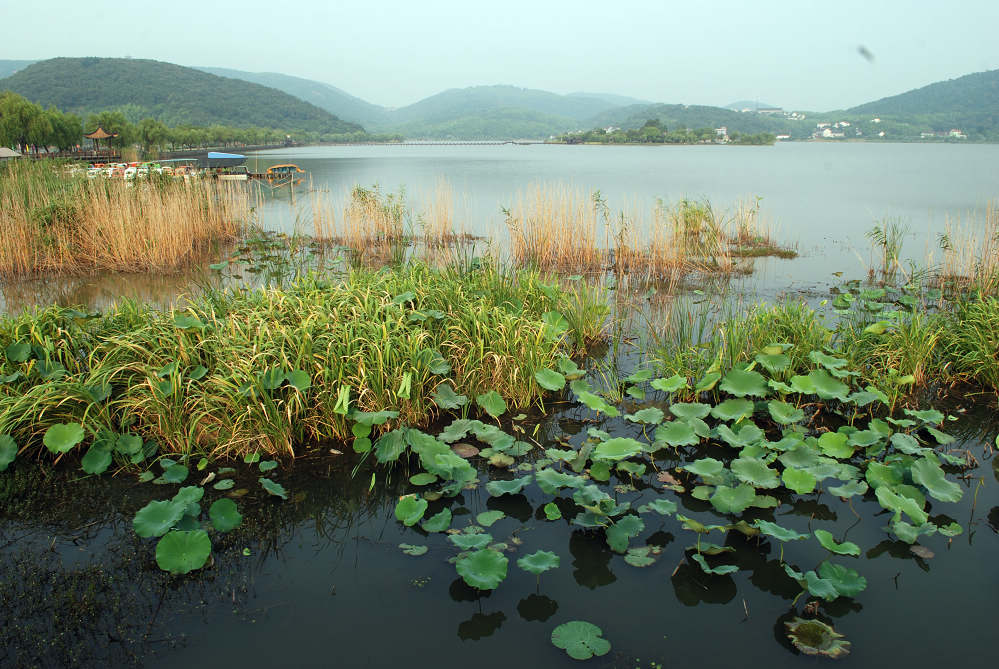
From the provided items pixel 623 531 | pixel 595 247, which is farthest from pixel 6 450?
pixel 595 247

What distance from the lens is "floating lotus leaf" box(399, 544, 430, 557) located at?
280cm

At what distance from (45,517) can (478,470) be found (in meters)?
2.30

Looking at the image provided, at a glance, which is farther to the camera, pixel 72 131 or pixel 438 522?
pixel 72 131

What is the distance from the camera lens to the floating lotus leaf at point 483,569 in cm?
242

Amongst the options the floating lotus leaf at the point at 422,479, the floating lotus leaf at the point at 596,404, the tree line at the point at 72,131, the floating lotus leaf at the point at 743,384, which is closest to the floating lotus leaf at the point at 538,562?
the floating lotus leaf at the point at 422,479

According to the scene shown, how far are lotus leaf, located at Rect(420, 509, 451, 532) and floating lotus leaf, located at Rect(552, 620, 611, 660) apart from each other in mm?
793

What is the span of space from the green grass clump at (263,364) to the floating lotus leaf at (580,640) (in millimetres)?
1864

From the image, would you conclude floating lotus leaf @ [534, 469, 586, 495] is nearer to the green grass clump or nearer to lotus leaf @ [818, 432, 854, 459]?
the green grass clump

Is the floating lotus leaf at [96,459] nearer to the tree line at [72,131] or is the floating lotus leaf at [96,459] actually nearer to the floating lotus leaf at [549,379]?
the floating lotus leaf at [549,379]

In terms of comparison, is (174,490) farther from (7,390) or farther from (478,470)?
(478,470)

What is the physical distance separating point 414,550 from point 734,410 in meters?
2.19

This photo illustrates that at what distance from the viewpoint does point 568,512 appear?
3133 mm

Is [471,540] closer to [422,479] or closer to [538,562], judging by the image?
[538,562]

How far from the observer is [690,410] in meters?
3.74
